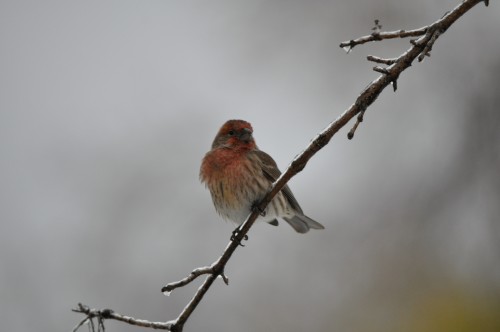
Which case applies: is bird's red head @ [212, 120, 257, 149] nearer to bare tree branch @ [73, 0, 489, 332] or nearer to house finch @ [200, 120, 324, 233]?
house finch @ [200, 120, 324, 233]

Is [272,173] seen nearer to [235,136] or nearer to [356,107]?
[235,136]

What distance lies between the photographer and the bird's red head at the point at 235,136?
709cm

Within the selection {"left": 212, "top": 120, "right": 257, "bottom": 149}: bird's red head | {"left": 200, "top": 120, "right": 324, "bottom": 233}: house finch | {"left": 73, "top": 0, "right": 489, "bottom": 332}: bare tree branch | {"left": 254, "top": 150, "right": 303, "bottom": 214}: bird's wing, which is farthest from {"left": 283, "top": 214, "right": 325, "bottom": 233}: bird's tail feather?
{"left": 73, "top": 0, "right": 489, "bottom": 332}: bare tree branch

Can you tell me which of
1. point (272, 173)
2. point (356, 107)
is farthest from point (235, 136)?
point (356, 107)

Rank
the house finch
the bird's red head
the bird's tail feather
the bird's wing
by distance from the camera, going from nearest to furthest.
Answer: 1. the house finch
2. the bird's wing
3. the bird's red head
4. the bird's tail feather

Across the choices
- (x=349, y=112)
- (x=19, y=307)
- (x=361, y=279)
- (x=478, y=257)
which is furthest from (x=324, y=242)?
(x=349, y=112)

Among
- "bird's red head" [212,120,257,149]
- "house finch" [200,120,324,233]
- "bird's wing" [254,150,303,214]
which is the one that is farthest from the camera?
"bird's red head" [212,120,257,149]

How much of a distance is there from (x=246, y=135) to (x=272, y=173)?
1.69ft

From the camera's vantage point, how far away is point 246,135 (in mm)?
7145

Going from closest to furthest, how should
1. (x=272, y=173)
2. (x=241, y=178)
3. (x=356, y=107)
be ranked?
(x=356, y=107)
(x=241, y=178)
(x=272, y=173)

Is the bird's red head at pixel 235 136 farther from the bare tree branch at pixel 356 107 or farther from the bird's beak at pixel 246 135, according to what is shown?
the bare tree branch at pixel 356 107

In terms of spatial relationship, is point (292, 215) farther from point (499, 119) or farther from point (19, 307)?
→ point (19, 307)

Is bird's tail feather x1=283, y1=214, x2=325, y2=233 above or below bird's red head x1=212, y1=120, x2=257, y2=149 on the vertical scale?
below

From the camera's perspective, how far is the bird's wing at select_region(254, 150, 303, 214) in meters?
6.99
